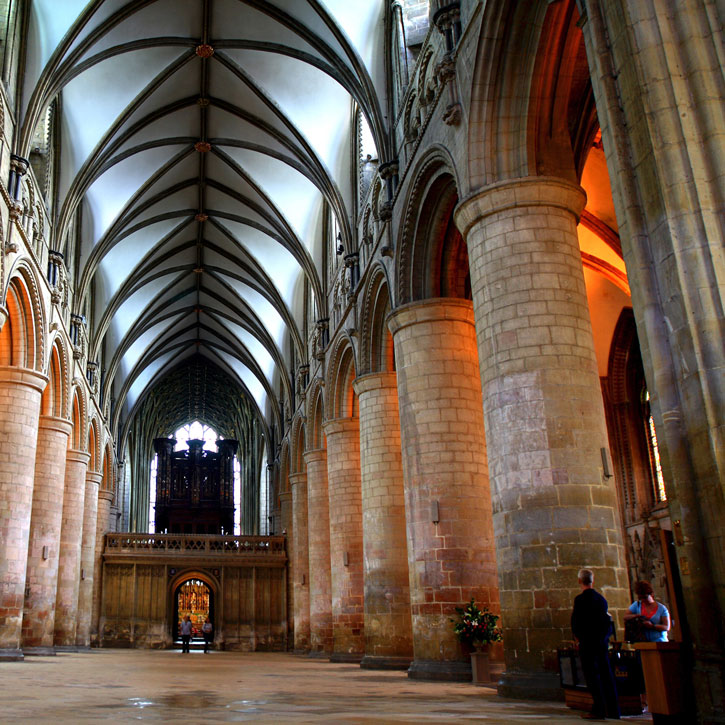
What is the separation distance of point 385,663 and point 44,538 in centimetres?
993

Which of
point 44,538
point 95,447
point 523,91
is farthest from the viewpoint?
point 95,447

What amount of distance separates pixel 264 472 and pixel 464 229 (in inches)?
1444

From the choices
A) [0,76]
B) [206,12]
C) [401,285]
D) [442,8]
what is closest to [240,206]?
[206,12]

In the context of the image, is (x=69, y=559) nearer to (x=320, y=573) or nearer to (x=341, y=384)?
(x=320, y=573)

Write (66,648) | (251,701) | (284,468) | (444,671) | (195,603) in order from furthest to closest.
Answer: (195,603), (284,468), (66,648), (444,671), (251,701)

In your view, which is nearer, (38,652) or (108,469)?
(38,652)

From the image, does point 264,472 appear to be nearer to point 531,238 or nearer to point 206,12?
point 206,12

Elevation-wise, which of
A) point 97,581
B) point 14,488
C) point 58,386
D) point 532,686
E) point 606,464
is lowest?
point 532,686

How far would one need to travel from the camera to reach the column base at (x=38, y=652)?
1881cm

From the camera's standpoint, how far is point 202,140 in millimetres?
23062

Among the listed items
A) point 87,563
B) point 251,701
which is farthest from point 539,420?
point 87,563

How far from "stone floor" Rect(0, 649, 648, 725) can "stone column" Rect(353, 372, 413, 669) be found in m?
3.29

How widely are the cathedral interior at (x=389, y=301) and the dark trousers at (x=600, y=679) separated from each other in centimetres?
120

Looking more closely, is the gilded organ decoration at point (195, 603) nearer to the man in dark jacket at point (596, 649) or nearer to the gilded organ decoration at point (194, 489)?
the gilded organ decoration at point (194, 489)
